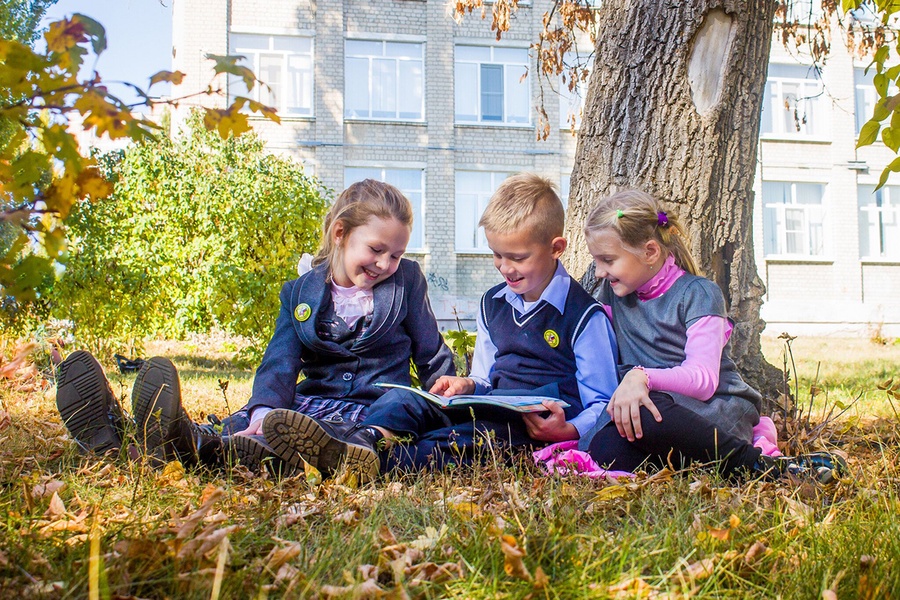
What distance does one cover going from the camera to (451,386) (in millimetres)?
3191

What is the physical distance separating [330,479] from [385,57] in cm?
1737

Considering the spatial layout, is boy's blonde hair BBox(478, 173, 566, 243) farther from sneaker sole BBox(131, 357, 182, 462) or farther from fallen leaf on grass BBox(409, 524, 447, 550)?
fallen leaf on grass BBox(409, 524, 447, 550)

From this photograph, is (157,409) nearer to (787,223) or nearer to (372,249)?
(372,249)

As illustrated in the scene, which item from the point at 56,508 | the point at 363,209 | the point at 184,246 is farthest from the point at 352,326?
the point at 184,246

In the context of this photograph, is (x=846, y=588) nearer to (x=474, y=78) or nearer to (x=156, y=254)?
(x=156, y=254)

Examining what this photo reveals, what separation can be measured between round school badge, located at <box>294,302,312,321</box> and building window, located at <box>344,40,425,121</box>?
15921 millimetres

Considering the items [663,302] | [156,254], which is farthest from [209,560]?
[156,254]

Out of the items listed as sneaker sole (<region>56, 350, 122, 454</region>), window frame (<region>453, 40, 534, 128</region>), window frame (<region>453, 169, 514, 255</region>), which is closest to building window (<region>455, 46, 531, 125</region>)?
window frame (<region>453, 40, 534, 128</region>)

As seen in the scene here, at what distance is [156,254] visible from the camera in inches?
374

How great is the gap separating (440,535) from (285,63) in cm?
1803

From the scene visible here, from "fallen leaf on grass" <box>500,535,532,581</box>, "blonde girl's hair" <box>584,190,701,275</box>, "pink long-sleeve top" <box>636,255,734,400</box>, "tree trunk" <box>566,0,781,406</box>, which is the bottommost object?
"fallen leaf on grass" <box>500,535,532,581</box>

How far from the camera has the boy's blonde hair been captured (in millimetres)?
3254

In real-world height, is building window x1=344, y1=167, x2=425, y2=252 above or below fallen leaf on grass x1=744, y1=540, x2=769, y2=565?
above

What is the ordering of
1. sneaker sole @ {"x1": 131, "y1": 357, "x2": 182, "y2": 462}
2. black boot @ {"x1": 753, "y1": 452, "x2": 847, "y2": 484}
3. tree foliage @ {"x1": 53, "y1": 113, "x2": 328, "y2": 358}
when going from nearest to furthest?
black boot @ {"x1": 753, "y1": 452, "x2": 847, "y2": 484} → sneaker sole @ {"x1": 131, "y1": 357, "x2": 182, "y2": 462} → tree foliage @ {"x1": 53, "y1": 113, "x2": 328, "y2": 358}
